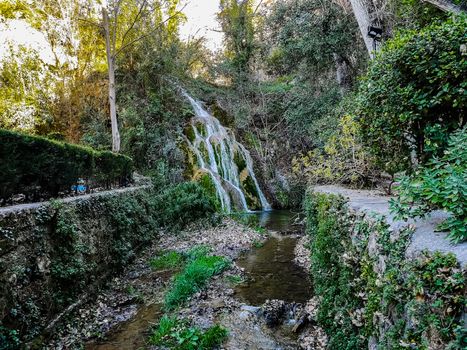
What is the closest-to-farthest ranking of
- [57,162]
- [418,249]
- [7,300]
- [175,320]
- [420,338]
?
1. [420,338]
2. [418,249]
3. [7,300]
4. [175,320]
5. [57,162]

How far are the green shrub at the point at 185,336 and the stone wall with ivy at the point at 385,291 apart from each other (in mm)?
1510

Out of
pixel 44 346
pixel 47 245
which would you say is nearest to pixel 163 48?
pixel 47 245

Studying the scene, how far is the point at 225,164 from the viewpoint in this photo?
58.3 ft

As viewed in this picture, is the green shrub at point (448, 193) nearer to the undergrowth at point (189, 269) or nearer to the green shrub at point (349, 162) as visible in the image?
the undergrowth at point (189, 269)

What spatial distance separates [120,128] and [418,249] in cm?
1784

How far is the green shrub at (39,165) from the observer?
5.39 m

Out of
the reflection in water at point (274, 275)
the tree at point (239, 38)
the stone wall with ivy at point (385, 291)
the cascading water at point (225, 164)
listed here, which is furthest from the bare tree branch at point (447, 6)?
the tree at point (239, 38)

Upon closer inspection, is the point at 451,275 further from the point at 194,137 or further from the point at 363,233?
the point at 194,137

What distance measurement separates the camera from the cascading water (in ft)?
54.0

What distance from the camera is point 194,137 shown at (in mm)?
18109

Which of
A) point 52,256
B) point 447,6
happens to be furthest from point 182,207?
point 447,6

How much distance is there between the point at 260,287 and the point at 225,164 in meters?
11.6

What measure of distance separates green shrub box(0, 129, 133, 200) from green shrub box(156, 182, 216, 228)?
3663 millimetres

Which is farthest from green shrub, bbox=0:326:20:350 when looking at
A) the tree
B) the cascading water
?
the tree
